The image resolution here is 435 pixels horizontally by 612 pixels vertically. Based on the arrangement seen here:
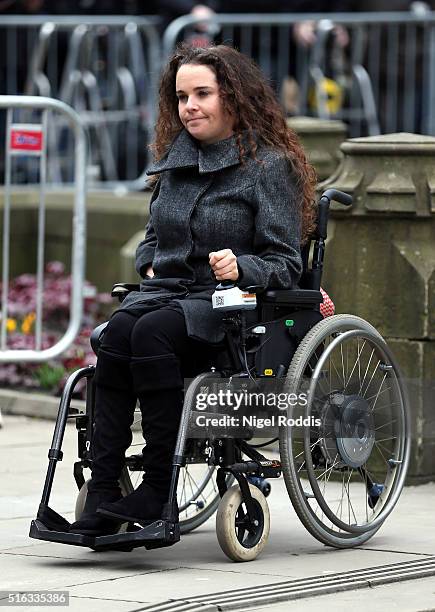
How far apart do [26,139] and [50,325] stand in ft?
4.60

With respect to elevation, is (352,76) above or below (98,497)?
above

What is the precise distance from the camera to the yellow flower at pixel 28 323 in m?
A: 9.42

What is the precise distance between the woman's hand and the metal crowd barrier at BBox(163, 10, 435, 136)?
6.24 meters

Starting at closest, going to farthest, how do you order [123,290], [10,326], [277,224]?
[277,224]
[123,290]
[10,326]

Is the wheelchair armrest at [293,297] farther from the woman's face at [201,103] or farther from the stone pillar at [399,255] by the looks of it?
the stone pillar at [399,255]

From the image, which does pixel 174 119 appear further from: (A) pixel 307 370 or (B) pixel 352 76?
(B) pixel 352 76

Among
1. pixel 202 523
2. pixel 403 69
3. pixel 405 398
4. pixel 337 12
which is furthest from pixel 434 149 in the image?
pixel 337 12

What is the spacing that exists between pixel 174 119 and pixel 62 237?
5.98 m

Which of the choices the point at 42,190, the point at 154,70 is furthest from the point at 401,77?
the point at 42,190

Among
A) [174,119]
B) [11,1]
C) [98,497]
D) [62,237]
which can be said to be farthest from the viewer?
[11,1]

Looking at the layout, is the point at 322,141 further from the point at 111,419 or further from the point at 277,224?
the point at 111,419

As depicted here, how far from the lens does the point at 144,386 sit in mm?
5156

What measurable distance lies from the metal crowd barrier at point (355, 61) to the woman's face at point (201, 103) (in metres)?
5.86

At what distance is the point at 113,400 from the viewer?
5266mm
